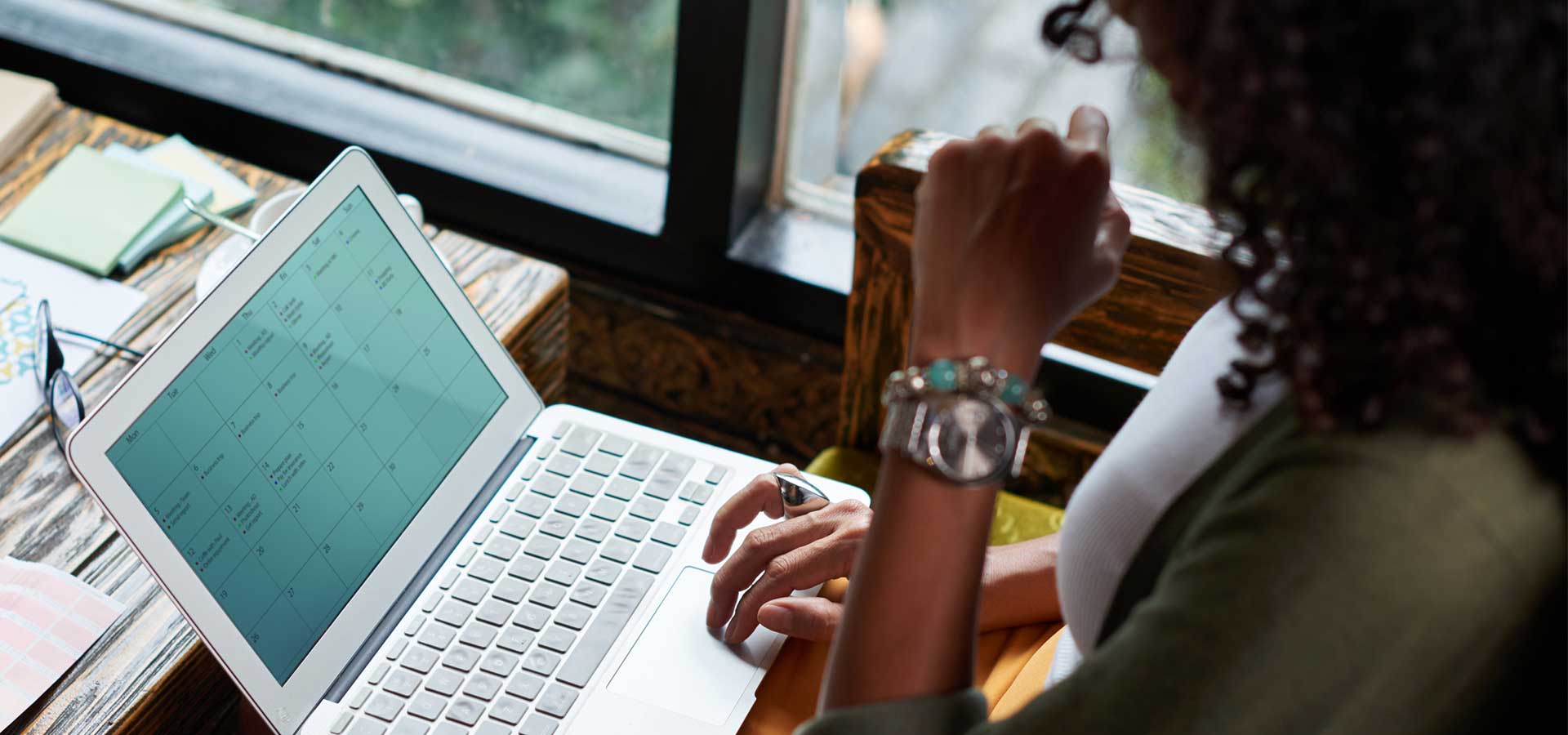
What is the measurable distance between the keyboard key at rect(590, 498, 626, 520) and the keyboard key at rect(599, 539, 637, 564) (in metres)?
0.02

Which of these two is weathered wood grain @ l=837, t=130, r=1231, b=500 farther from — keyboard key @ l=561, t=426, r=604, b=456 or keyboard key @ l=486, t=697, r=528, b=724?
keyboard key @ l=486, t=697, r=528, b=724

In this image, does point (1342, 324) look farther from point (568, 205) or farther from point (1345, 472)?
A: point (568, 205)

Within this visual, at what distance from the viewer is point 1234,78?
44 centimetres

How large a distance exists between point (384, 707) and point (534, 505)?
7.3 inches

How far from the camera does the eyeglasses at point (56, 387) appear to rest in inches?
36.4

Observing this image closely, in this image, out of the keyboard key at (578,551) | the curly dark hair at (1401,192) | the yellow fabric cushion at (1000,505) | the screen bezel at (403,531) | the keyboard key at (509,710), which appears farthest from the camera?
the yellow fabric cushion at (1000,505)

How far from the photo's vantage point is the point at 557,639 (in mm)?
821

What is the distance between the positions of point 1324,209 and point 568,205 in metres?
1.06

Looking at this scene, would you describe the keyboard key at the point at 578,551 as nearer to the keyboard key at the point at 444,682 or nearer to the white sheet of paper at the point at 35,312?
the keyboard key at the point at 444,682

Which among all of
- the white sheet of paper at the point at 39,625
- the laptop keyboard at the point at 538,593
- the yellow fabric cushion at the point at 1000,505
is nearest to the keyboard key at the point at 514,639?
the laptop keyboard at the point at 538,593

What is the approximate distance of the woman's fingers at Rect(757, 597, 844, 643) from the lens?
800 mm

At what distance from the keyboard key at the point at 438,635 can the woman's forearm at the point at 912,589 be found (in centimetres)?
34

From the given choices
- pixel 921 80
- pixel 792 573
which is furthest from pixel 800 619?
pixel 921 80

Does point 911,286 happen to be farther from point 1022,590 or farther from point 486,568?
point 486,568
